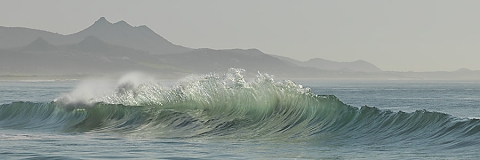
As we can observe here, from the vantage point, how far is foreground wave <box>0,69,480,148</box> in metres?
23.1

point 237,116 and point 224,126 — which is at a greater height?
point 237,116

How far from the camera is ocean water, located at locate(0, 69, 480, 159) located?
1975 cm

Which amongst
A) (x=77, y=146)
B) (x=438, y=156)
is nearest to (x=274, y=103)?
(x=77, y=146)

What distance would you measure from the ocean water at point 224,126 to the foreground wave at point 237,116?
4cm

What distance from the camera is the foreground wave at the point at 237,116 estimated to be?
23.1 m

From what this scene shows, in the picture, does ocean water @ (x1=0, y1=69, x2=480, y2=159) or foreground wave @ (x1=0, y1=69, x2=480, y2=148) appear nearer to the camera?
ocean water @ (x1=0, y1=69, x2=480, y2=159)

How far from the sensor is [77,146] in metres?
21.7

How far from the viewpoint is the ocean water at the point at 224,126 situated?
64.8ft

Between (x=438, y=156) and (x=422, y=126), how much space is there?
5.05 m

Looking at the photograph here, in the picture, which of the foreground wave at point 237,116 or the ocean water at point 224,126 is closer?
the ocean water at point 224,126

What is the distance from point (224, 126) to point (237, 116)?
65.5 inches

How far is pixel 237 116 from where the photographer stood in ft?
100

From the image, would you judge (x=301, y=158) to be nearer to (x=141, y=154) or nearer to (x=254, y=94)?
(x=141, y=154)

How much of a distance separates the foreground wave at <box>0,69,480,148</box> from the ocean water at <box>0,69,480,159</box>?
4 centimetres
